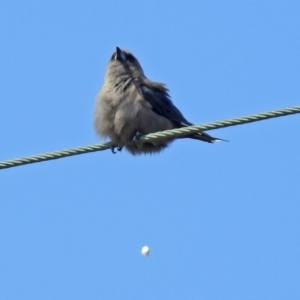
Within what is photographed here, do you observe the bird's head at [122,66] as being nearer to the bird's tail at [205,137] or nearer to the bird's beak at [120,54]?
the bird's beak at [120,54]

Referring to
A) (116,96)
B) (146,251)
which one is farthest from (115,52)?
(146,251)

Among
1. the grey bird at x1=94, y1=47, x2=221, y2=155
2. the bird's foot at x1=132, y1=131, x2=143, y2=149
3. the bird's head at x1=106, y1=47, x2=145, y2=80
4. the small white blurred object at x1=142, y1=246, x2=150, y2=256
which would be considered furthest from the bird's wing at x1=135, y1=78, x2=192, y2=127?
the small white blurred object at x1=142, y1=246, x2=150, y2=256

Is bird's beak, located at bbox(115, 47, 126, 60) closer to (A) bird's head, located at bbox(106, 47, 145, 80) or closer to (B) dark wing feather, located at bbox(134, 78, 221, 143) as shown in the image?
(A) bird's head, located at bbox(106, 47, 145, 80)

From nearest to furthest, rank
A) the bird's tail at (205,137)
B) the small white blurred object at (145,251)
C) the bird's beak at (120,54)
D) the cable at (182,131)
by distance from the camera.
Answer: the cable at (182,131) → the small white blurred object at (145,251) → the bird's tail at (205,137) → the bird's beak at (120,54)

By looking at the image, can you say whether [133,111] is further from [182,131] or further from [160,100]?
[182,131]

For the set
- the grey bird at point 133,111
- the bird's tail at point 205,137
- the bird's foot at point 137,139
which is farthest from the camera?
the bird's tail at point 205,137

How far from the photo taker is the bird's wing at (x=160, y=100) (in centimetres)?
1118

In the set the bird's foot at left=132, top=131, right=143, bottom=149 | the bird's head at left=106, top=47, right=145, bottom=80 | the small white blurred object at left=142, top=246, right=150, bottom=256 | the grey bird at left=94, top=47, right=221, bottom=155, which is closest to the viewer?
the small white blurred object at left=142, top=246, right=150, bottom=256

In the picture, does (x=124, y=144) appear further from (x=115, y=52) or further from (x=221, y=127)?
(x=221, y=127)

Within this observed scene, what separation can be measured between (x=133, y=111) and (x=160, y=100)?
1.74ft

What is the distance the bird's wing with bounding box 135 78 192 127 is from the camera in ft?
36.7

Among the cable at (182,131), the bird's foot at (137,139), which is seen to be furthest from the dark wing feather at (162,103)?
the cable at (182,131)

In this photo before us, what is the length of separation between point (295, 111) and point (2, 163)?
2294 millimetres

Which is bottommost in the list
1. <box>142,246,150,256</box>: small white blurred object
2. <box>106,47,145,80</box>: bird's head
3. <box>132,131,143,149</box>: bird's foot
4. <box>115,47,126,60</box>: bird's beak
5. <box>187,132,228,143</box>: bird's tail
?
<box>142,246,150,256</box>: small white blurred object
